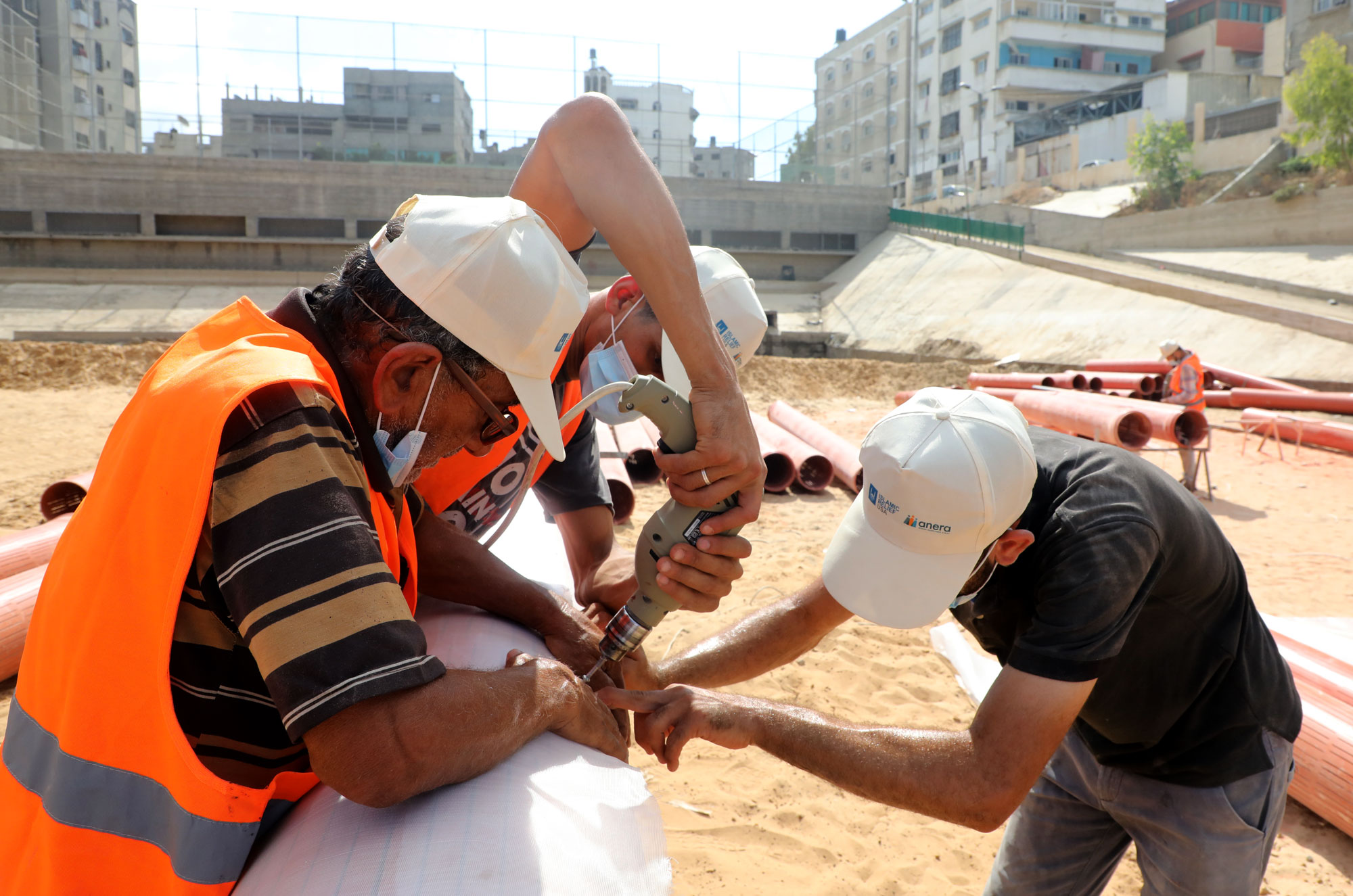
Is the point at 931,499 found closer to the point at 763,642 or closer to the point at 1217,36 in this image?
the point at 763,642

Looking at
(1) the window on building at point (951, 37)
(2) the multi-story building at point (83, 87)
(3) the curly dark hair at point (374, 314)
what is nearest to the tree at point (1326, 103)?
(1) the window on building at point (951, 37)

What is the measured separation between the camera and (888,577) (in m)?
2.02

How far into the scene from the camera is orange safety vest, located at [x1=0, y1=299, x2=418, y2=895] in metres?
1.15

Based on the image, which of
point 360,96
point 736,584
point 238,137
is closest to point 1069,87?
point 360,96

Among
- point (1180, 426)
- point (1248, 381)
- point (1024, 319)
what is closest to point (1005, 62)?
point (1024, 319)

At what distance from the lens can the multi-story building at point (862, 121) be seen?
107 feet

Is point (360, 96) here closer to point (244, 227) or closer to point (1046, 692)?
point (244, 227)

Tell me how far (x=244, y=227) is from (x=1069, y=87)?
42889 mm

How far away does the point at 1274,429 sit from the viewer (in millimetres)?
11086

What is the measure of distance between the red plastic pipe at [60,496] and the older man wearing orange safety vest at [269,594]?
5.62 meters

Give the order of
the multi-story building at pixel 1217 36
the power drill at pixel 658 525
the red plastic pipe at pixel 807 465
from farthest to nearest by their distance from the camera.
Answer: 1. the multi-story building at pixel 1217 36
2. the red plastic pipe at pixel 807 465
3. the power drill at pixel 658 525

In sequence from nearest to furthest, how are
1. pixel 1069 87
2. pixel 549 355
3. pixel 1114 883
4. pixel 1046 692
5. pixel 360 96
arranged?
pixel 549 355
pixel 1046 692
pixel 1114 883
pixel 360 96
pixel 1069 87

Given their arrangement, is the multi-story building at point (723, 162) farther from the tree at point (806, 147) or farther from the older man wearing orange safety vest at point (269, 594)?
the older man wearing orange safety vest at point (269, 594)

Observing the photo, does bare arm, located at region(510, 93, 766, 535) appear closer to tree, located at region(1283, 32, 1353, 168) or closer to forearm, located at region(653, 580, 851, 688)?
forearm, located at region(653, 580, 851, 688)
